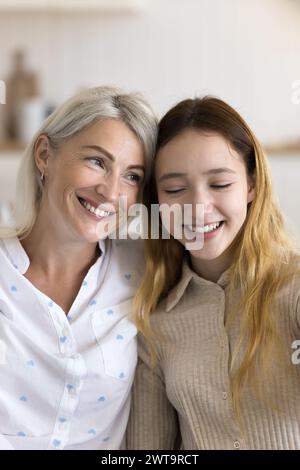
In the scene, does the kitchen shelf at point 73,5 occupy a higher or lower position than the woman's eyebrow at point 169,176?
higher

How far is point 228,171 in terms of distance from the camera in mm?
1167

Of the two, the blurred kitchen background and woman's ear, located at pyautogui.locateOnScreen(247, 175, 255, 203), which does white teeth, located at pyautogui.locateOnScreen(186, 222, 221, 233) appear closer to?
woman's ear, located at pyautogui.locateOnScreen(247, 175, 255, 203)

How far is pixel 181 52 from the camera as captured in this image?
8.57 ft

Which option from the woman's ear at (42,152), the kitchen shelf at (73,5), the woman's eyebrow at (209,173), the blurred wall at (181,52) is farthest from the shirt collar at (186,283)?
the kitchen shelf at (73,5)

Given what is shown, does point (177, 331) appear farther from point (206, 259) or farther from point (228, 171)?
point (228, 171)

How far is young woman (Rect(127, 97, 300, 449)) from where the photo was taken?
114 cm

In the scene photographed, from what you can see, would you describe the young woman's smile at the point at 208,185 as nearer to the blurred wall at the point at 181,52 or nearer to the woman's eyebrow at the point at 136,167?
the woman's eyebrow at the point at 136,167

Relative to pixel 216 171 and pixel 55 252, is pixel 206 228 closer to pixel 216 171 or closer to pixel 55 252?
pixel 216 171

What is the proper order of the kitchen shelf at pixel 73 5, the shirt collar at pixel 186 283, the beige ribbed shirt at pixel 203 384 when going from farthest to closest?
1. the kitchen shelf at pixel 73 5
2. the shirt collar at pixel 186 283
3. the beige ribbed shirt at pixel 203 384

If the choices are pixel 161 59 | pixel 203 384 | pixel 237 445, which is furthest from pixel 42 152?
pixel 161 59

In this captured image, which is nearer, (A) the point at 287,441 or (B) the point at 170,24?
(A) the point at 287,441

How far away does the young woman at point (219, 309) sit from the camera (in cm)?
114
